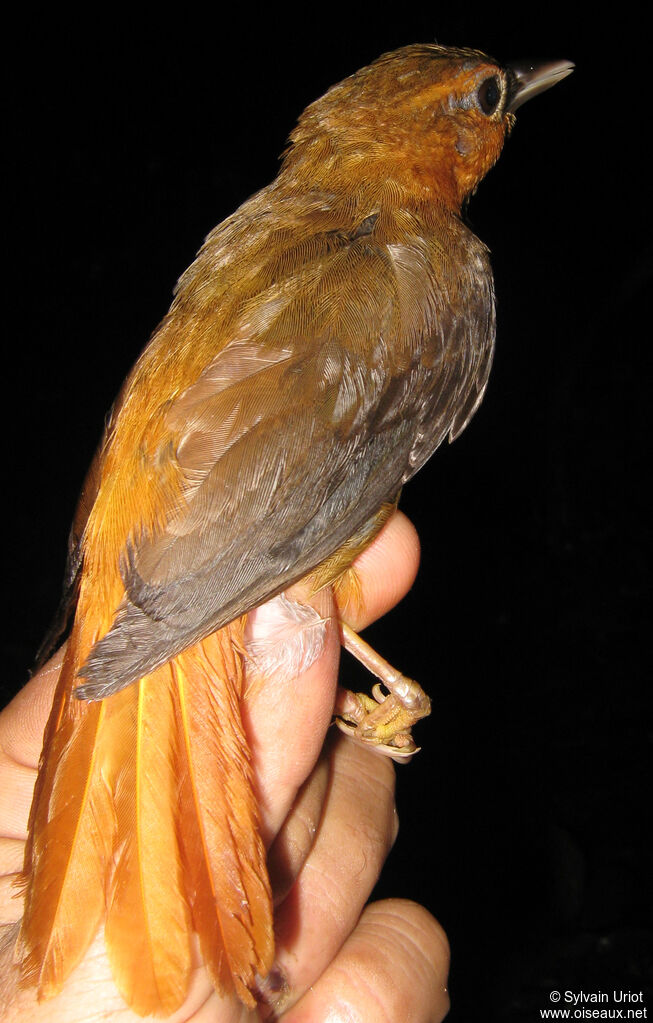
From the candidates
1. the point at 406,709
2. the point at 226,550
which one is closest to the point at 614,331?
the point at 406,709

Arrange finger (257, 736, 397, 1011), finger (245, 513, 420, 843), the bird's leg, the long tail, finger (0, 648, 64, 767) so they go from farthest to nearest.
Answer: the bird's leg → finger (0, 648, 64, 767) → finger (257, 736, 397, 1011) → finger (245, 513, 420, 843) → the long tail

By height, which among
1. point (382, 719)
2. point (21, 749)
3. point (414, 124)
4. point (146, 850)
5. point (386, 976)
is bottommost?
point (386, 976)

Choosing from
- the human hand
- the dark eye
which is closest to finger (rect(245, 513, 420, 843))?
the human hand

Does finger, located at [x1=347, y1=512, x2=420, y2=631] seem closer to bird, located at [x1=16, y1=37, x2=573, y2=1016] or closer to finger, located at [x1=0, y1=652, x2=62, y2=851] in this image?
bird, located at [x1=16, y1=37, x2=573, y2=1016]

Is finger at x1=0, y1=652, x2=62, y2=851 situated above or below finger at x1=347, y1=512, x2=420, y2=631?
below

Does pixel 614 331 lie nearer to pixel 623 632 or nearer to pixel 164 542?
pixel 623 632

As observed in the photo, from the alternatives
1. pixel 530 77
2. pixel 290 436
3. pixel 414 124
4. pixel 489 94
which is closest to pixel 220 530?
pixel 290 436

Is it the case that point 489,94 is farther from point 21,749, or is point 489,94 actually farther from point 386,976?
point 386,976
